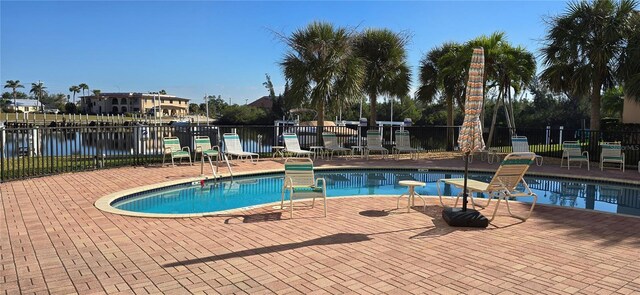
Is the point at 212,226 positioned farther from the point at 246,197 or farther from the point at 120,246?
the point at 246,197

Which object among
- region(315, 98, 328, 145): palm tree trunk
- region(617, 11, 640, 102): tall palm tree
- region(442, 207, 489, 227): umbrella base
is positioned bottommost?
region(442, 207, 489, 227): umbrella base

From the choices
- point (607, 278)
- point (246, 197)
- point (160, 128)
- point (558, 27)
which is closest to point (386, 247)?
point (607, 278)

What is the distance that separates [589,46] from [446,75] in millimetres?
4817

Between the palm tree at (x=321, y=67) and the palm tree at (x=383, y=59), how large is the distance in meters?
2.27

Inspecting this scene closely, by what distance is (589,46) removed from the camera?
45.9 feet

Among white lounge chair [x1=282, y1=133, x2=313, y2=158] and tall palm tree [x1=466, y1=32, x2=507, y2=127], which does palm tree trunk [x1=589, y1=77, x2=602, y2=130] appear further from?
white lounge chair [x1=282, y1=133, x2=313, y2=158]

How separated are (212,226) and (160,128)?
7.61 m

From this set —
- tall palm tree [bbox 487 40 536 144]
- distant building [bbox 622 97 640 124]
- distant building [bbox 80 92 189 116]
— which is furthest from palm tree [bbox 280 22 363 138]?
distant building [bbox 80 92 189 116]

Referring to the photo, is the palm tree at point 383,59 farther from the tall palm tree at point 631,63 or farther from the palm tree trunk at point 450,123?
the tall palm tree at point 631,63

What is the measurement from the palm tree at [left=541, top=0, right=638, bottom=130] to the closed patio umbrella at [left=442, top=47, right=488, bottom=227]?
420 inches

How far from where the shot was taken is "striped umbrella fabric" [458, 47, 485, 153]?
531 cm

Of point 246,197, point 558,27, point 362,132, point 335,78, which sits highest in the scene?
point 558,27

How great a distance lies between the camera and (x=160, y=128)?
12156mm

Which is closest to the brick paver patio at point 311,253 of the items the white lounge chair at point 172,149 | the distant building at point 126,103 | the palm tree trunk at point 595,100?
the white lounge chair at point 172,149
